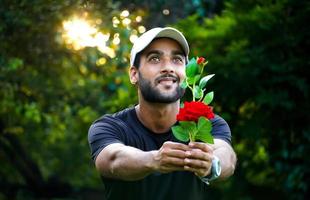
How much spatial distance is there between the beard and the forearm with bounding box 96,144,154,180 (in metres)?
0.41

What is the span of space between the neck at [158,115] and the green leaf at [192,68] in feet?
2.47

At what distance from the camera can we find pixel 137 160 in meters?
3.68

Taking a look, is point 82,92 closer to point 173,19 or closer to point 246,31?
point 173,19

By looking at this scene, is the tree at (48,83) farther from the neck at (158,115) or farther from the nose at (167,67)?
the nose at (167,67)

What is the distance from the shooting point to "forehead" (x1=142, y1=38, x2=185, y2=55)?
13.9ft

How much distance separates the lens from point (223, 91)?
30.2ft

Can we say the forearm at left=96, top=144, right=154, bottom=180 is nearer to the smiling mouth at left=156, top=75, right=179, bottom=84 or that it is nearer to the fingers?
the fingers

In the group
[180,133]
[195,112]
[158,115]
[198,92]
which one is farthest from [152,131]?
[195,112]

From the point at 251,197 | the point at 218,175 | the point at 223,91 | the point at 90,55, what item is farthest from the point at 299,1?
the point at 218,175

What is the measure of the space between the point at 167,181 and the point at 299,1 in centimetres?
511

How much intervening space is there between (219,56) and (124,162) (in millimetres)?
5297

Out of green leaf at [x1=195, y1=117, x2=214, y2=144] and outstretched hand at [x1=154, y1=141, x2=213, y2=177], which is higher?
green leaf at [x1=195, y1=117, x2=214, y2=144]

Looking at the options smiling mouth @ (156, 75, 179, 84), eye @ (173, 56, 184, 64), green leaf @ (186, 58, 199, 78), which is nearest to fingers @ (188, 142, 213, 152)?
green leaf @ (186, 58, 199, 78)

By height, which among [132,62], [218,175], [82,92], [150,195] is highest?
[132,62]
